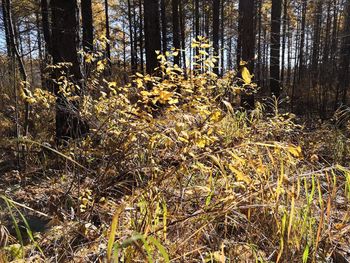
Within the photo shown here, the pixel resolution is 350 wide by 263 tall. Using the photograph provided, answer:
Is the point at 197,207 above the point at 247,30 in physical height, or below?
below

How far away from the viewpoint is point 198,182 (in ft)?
9.44

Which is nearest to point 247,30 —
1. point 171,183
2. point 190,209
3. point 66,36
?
point 66,36

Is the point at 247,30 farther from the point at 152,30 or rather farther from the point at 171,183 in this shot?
the point at 171,183

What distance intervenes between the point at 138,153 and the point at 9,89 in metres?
6.20

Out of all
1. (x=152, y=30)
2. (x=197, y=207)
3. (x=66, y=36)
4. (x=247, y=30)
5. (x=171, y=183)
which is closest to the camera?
(x=197, y=207)

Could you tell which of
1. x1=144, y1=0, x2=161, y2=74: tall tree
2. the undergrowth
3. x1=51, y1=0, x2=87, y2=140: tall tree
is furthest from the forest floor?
x1=144, y1=0, x2=161, y2=74: tall tree

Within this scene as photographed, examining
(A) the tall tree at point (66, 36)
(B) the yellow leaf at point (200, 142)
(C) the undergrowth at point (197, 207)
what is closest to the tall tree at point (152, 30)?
(A) the tall tree at point (66, 36)

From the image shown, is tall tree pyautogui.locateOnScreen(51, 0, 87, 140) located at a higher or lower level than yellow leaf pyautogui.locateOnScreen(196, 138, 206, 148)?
higher

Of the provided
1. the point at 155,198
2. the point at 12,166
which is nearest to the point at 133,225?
the point at 155,198

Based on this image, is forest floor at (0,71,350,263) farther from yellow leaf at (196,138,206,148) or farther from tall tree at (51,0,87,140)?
tall tree at (51,0,87,140)

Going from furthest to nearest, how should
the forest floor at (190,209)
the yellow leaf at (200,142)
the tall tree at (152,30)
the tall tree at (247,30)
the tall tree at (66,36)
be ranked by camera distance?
the tall tree at (152,30) → the tall tree at (247,30) → the tall tree at (66,36) → the yellow leaf at (200,142) → the forest floor at (190,209)

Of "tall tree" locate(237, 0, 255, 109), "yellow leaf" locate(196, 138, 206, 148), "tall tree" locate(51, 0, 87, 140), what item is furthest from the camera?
"tall tree" locate(237, 0, 255, 109)

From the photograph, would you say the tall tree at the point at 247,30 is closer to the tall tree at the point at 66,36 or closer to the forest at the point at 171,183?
the forest at the point at 171,183

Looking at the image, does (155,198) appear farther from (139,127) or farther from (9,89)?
(9,89)
